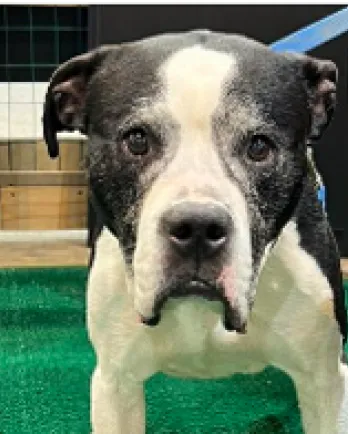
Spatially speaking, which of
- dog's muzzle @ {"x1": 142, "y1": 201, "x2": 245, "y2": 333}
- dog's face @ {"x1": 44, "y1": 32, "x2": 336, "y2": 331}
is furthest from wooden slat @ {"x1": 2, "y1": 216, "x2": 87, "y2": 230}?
dog's muzzle @ {"x1": 142, "y1": 201, "x2": 245, "y2": 333}

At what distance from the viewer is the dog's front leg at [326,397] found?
5.44ft

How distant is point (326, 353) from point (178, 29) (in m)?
2.14

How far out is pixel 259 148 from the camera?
1.40 m

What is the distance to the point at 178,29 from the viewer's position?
358cm

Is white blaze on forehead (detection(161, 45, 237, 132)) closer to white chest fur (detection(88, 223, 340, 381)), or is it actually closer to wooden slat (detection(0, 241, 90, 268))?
white chest fur (detection(88, 223, 340, 381))

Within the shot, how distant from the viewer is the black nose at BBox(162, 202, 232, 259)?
1255 millimetres

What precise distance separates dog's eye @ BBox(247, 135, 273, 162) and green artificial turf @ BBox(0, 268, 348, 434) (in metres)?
0.95

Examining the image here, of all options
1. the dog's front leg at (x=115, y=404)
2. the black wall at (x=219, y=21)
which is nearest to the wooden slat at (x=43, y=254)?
the black wall at (x=219, y=21)

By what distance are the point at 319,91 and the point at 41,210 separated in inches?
96.6

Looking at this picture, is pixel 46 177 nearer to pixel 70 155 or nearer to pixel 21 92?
pixel 70 155

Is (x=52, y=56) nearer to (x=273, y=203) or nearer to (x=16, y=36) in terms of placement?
(x=16, y=36)

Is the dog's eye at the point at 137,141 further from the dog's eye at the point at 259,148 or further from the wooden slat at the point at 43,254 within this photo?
the wooden slat at the point at 43,254

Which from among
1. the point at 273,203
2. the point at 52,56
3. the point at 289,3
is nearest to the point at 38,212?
the point at 52,56

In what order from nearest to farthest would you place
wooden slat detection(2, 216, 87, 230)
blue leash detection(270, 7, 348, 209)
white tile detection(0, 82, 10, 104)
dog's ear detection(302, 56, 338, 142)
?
dog's ear detection(302, 56, 338, 142) < blue leash detection(270, 7, 348, 209) < white tile detection(0, 82, 10, 104) < wooden slat detection(2, 216, 87, 230)
